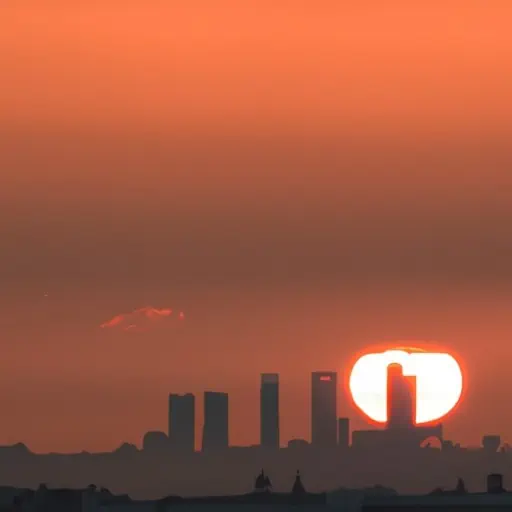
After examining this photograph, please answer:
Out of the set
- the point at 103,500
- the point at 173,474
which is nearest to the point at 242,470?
the point at 173,474

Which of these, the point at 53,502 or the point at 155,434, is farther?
the point at 155,434

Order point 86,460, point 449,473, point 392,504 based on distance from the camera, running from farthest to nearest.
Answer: point 449,473 < point 86,460 < point 392,504

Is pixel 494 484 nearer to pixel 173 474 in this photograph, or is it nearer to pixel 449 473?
pixel 449 473

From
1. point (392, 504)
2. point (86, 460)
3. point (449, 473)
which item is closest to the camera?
point (392, 504)

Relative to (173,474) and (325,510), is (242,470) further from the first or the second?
(325,510)

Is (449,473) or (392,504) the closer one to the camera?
(392,504)

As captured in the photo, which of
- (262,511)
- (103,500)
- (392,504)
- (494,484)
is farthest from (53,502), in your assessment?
(494,484)

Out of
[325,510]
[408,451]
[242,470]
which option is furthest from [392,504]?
[408,451]
